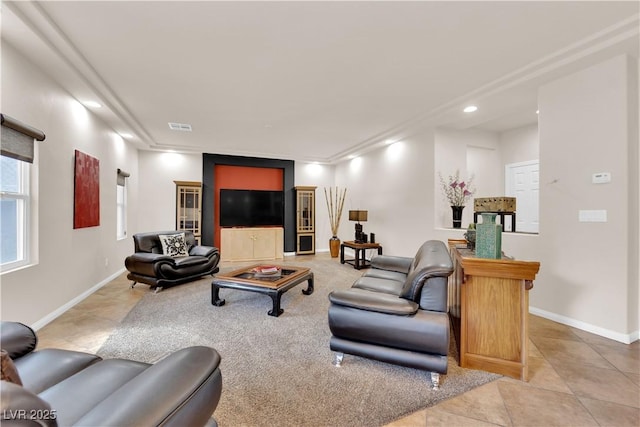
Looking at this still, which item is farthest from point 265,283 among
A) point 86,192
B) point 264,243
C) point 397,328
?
point 264,243

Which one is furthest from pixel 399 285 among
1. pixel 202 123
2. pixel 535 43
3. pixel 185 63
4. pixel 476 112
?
pixel 202 123

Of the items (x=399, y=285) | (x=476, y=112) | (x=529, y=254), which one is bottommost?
(x=399, y=285)

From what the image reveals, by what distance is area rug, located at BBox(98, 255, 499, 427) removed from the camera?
161 cm

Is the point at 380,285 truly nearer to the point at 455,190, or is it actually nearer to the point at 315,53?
the point at 315,53

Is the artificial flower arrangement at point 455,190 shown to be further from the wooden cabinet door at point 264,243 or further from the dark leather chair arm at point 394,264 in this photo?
the wooden cabinet door at point 264,243

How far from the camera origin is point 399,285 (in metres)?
2.73

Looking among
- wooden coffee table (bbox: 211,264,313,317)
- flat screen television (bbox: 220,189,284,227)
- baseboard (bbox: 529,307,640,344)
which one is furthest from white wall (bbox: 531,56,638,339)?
flat screen television (bbox: 220,189,284,227)

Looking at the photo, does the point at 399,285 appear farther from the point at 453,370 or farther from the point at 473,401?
the point at 473,401

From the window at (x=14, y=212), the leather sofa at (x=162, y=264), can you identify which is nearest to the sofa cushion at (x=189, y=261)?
the leather sofa at (x=162, y=264)

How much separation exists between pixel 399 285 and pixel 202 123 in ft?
13.4

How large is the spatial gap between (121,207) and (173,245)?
1.78 meters

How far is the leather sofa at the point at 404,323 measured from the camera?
1.81 metres

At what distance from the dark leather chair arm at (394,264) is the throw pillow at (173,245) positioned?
3.29 metres

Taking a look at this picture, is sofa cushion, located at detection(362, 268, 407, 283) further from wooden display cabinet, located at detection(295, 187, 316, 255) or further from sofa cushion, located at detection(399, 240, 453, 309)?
wooden display cabinet, located at detection(295, 187, 316, 255)
